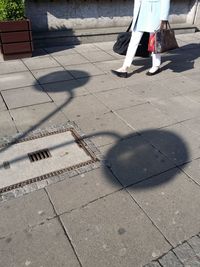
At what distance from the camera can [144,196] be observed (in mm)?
2789

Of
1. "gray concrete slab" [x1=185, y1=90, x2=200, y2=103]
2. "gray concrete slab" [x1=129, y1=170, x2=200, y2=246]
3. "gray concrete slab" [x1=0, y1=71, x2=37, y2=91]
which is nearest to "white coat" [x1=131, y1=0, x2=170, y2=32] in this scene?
"gray concrete slab" [x1=185, y1=90, x2=200, y2=103]

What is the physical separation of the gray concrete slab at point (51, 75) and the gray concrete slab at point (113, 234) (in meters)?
3.20

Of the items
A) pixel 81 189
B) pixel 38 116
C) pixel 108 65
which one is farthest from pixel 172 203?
pixel 108 65

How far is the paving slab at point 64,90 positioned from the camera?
4656mm

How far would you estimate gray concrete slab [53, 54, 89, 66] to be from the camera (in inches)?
245

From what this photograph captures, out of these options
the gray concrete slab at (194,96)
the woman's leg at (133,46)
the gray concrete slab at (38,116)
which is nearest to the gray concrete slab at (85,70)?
the woman's leg at (133,46)

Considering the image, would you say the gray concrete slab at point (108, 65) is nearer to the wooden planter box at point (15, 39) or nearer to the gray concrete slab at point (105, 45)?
the gray concrete slab at point (105, 45)

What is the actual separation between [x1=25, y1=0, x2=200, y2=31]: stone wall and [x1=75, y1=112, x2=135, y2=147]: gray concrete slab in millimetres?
4554

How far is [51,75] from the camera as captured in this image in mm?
5527

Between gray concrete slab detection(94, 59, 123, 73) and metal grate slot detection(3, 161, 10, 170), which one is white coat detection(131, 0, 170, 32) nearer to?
gray concrete slab detection(94, 59, 123, 73)

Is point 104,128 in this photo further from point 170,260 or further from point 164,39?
point 164,39

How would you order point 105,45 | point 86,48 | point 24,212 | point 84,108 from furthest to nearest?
point 105,45, point 86,48, point 84,108, point 24,212

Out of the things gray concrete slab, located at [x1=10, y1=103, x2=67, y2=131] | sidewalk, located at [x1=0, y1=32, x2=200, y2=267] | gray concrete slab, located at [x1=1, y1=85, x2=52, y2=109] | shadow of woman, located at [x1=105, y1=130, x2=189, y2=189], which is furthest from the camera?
gray concrete slab, located at [x1=1, y1=85, x2=52, y2=109]

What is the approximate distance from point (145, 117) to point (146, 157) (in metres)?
1.00
